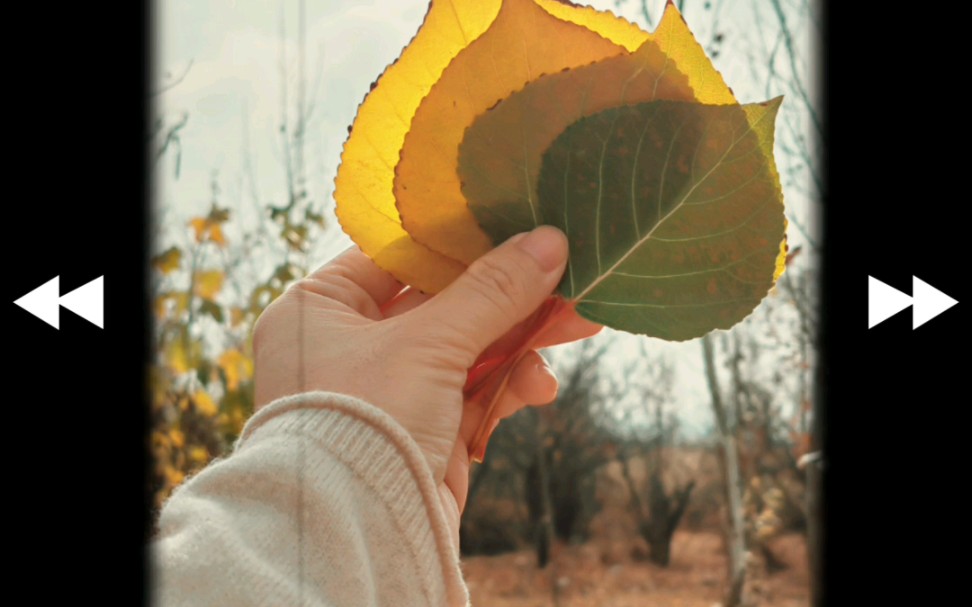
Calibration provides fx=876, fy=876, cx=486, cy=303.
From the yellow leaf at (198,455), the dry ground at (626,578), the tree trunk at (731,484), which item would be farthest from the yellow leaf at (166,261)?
the dry ground at (626,578)

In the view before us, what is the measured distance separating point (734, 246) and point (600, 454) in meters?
4.02

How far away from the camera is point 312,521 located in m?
0.39

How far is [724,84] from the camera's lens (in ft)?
1.35

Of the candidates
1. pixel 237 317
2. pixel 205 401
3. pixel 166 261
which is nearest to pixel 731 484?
pixel 237 317

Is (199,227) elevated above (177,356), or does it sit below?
above

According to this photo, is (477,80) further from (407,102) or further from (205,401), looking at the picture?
(205,401)

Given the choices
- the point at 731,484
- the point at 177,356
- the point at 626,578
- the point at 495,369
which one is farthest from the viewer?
the point at 626,578

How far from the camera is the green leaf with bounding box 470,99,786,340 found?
413mm

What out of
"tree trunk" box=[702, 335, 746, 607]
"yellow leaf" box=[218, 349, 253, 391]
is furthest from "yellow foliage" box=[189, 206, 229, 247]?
"tree trunk" box=[702, 335, 746, 607]

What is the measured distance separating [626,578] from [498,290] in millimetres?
4067

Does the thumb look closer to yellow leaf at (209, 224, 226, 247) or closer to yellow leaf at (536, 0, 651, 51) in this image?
yellow leaf at (536, 0, 651, 51)

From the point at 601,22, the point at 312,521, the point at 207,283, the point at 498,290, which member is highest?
the point at 207,283

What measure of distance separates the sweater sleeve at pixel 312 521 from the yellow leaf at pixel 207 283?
1.15 meters

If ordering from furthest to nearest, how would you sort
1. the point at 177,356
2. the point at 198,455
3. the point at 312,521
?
the point at 198,455
the point at 177,356
the point at 312,521
